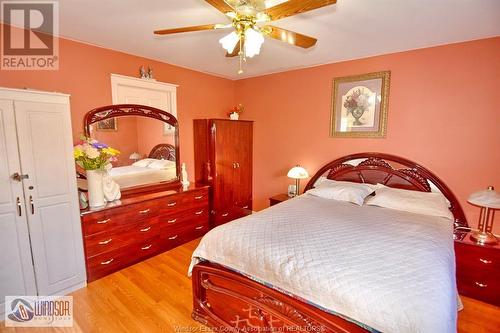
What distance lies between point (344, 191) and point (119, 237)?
255 centimetres

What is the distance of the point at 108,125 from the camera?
2848mm

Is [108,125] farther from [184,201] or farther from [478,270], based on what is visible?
[478,270]

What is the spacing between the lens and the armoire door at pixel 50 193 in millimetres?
1994

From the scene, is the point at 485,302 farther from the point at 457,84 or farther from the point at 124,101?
Answer: the point at 124,101

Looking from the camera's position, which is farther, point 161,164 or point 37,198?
point 161,164

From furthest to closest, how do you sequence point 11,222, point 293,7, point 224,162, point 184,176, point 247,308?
point 224,162 < point 184,176 < point 11,222 < point 247,308 < point 293,7

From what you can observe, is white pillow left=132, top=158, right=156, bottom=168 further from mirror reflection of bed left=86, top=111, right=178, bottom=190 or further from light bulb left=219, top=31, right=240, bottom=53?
light bulb left=219, top=31, right=240, bottom=53

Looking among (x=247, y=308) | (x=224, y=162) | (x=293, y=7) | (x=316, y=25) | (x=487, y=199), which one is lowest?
(x=247, y=308)

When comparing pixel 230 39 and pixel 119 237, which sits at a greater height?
pixel 230 39

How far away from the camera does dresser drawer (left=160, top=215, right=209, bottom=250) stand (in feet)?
10.0

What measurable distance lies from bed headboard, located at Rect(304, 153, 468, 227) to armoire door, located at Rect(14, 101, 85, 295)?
117 inches

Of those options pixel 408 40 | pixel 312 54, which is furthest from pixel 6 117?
pixel 408 40

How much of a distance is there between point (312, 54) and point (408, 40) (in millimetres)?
994

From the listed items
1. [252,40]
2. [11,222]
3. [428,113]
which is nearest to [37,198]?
[11,222]
